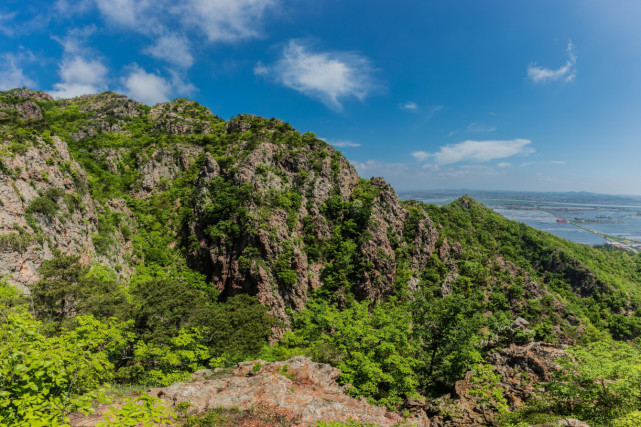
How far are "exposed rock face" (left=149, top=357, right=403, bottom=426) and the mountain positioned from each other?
2.44 metres

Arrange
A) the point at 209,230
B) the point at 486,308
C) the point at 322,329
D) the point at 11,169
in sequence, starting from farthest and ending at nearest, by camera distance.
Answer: the point at 486,308
the point at 209,230
the point at 322,329
the point at 11,169

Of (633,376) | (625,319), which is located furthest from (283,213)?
(625,319)

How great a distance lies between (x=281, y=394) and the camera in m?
14.3

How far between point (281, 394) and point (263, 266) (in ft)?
98.0

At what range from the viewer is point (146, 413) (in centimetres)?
552

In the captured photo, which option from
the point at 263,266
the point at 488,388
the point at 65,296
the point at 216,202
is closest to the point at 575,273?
the point at 488,388

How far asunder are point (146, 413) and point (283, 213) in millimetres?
44884

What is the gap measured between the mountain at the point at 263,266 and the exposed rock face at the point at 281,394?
96.1 inches

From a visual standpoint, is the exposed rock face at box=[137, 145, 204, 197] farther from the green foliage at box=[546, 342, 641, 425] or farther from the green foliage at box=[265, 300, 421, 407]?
the green foliage at box=[546, 342, 641, 425]

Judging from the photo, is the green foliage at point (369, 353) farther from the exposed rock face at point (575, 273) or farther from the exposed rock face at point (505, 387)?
the exposed rock face at point (575, 273)

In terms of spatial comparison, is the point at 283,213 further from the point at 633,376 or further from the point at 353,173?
the point at 633,376

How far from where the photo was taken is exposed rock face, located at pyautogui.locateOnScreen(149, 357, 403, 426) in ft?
43.2

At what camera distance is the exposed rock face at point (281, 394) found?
13.2 m

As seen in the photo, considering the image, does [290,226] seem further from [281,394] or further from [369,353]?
[281,394]
